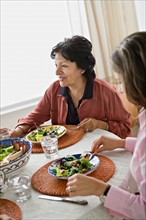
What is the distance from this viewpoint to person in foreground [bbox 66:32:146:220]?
1.05 metres

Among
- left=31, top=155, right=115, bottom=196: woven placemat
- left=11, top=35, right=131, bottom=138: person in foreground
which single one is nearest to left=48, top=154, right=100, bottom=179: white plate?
left=31, top=155, right=115, bottom=196: woven placemat

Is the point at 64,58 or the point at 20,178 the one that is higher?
the point at 64,58

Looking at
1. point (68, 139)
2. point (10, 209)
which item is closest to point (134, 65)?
point (10, 209)

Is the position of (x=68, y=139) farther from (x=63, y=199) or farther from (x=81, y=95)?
(x=63, y=199)

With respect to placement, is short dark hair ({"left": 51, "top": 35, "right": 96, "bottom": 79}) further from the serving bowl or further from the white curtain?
the white curtain

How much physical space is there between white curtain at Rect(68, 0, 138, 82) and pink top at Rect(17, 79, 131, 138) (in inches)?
44.4

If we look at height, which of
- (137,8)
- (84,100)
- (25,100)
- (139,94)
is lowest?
(25,100)

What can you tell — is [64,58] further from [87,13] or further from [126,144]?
[87,13]

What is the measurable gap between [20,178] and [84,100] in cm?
89

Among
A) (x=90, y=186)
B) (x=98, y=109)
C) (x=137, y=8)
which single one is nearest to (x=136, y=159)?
(x=90, y=186)

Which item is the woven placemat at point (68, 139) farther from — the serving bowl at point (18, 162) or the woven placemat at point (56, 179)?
the woven placemat at point (56, 179)

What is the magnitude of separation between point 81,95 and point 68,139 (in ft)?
1.47

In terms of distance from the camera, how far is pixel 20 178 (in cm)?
130

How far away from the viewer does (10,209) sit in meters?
1.19
